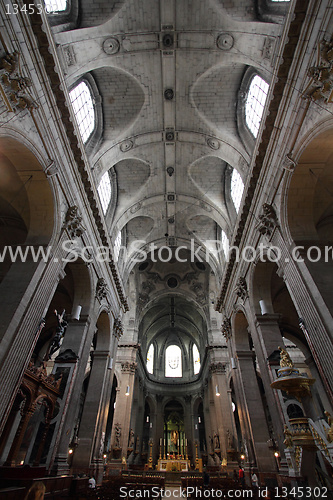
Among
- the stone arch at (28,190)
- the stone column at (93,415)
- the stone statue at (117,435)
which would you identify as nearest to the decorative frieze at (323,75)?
the stone arch at (28,190)

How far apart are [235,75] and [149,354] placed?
31541 millimetres

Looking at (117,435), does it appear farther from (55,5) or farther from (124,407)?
(55,5)

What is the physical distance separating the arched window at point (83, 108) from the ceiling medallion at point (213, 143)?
605 cm

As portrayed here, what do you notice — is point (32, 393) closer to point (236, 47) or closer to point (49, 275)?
point (49, 275)

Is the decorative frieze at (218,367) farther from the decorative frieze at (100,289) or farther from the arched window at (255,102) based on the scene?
the arched window at (255,102)

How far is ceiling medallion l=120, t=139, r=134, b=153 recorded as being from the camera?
14039 millimetres

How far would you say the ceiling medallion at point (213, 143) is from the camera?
46.0 feet

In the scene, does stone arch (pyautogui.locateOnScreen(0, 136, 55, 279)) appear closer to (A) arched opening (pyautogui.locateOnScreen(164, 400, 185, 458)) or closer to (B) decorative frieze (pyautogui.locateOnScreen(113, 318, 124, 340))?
(B) decorative frieze (pyautogui.locateOnScreen(113, 318, 124, 340))

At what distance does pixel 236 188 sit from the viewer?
15570 millimetres

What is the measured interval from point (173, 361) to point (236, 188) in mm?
27748

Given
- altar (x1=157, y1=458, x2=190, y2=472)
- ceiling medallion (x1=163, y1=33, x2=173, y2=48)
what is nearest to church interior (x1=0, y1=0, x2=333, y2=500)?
ceiling medallion (x1=163, y1=33, x2=173, y2=48)

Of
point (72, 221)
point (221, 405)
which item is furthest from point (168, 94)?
point (221, 405)

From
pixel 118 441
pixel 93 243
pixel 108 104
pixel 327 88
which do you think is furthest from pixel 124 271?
pixel 327 88

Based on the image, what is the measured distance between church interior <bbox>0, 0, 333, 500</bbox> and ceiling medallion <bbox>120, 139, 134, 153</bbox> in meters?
0.11
